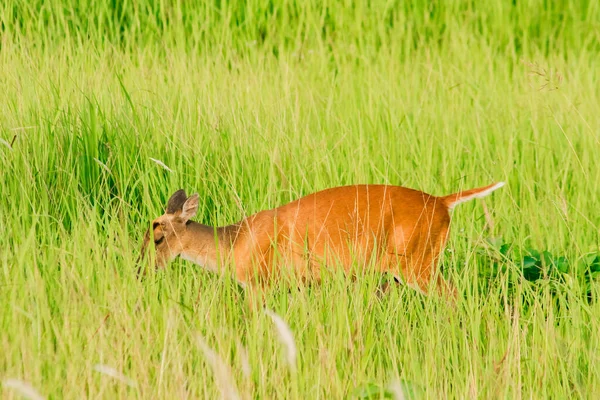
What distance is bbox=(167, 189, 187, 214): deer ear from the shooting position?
14.4ft

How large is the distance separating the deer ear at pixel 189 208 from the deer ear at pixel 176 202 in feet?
0.15

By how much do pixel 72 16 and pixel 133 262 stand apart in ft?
13.5

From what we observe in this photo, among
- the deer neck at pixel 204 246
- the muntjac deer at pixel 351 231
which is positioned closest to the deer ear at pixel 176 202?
the muntjac deer at pixel 351 231

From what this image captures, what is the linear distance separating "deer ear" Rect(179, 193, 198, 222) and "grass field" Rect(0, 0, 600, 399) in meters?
0.24

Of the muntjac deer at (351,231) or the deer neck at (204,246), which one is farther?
the deer neck at (204,246)

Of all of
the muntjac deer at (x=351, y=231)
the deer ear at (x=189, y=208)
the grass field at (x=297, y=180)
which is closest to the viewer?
the grass field at (x=297, y=180)

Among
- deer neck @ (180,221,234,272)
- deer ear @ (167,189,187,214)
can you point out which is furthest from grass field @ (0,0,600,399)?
deer ear @ (167,189,187,214)

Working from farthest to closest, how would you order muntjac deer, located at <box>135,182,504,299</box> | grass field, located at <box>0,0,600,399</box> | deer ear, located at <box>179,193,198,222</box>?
deer ear, located at <box>179,193,198,222</box>, muntjac deer, located at <box>135,182,504,299</box>, grass field, located at <box>0,0,600,399</box>

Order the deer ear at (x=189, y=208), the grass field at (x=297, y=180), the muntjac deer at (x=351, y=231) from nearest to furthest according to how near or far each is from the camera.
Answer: the grass field at (x=297, y=180) → the muntjac deer at (x=351, y=231) → the deer ear at (x=189, y=208)

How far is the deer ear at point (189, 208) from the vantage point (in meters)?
4.36

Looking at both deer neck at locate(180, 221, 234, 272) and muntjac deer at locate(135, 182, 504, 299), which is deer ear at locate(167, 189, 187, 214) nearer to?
muntjac deer at locate(135, 182, 504, 299)

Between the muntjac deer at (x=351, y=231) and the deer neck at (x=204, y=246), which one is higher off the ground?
the muntjac deer at (x=351, y=231)

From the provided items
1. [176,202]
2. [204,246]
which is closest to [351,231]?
[204,246]

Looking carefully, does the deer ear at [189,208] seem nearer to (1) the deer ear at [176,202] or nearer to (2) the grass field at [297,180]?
(1) the deer ear at [176,202]
